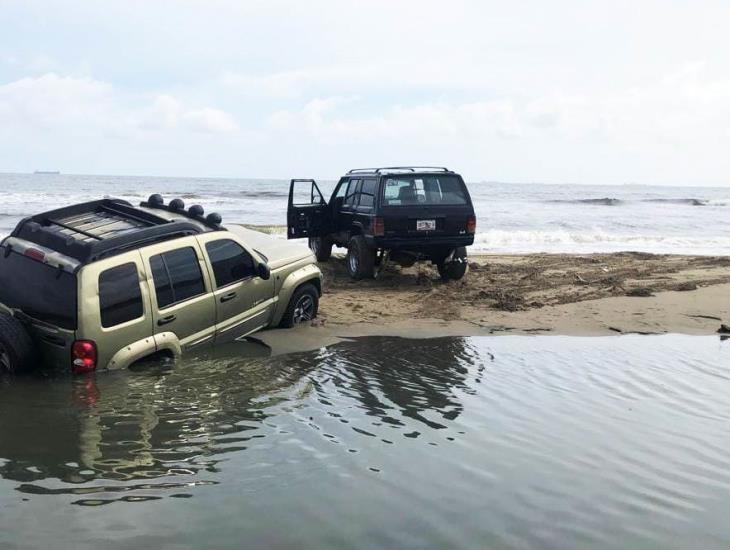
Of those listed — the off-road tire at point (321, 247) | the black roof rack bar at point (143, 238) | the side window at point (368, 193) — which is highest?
the side window at point (368, 193)

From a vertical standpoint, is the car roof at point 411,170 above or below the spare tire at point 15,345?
above

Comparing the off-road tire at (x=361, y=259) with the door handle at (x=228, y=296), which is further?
the off-road tire at (x=361, y=259)

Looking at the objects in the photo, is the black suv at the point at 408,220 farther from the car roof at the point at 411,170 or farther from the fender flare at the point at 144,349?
the fender flare at the point at 144,349

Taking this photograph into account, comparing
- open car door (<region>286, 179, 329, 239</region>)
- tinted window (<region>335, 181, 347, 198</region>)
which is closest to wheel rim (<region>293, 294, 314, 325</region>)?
open car door (<region>286, 179, 329, 239</region>)

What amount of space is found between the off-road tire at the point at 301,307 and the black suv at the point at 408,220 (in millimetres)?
2885

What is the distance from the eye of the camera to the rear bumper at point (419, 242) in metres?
11.1

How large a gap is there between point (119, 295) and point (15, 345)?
0.92 metres

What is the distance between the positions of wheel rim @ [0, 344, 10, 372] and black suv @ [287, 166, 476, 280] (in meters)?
6.49

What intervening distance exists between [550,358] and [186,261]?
3.99 m

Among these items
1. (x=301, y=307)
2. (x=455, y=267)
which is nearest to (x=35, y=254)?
(x=301, y=307)

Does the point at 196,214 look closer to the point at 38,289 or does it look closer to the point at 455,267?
the point at 38,289

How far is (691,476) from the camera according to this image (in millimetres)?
4141

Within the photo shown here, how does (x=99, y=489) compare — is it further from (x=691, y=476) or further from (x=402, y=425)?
(x=691, y=476)

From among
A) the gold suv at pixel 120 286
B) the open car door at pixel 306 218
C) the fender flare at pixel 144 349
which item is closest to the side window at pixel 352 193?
the open car door at pixel 306 218
